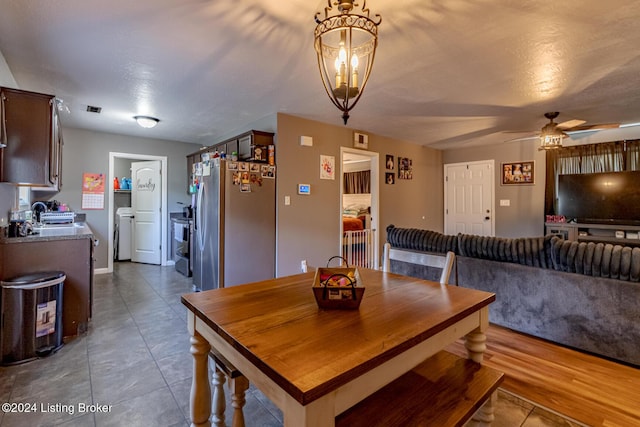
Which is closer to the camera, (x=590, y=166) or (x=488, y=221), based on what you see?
(x=590, y=166)

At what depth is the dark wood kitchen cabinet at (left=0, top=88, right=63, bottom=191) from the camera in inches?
89.6

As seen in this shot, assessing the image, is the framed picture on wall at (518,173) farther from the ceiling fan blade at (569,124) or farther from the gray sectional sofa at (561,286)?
the gray sectional sofa at (561,286)

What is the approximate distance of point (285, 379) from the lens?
735 millimetres

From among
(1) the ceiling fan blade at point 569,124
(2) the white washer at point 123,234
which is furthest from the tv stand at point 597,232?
(2) the white washer at point 123,234

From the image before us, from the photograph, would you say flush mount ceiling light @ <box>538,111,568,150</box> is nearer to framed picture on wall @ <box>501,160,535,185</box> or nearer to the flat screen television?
the flat screen television

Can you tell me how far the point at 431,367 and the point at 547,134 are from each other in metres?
3.69

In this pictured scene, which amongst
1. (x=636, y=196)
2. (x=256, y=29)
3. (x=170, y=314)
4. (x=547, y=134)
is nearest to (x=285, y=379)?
(x=256, y=29)

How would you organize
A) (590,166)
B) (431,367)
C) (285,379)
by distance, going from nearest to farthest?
(285,379)
(431,367)
(590,166)

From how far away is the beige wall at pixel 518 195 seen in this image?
18.1 feet

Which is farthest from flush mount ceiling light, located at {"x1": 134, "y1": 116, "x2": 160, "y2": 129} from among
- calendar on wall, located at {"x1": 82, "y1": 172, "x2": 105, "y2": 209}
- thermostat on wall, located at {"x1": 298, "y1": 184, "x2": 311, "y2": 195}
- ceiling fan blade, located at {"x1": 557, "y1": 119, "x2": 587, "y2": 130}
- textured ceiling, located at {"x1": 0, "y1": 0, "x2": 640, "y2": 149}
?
ceiling fan blade, located at {"x1": 557, "y1": 119, "x2": 587, "y2": 130}

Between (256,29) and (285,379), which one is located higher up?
(256,29)

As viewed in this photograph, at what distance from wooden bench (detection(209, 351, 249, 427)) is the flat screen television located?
6075 millimetres

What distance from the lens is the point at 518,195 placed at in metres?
5.75

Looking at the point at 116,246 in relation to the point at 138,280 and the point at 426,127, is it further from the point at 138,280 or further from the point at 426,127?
the point at 426,127
